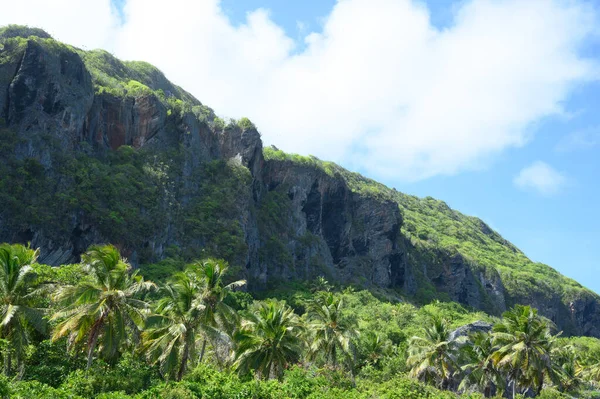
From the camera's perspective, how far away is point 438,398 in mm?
28125

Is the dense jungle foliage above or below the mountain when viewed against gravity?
below

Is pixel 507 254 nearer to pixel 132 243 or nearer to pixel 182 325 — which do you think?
pixel 132 243

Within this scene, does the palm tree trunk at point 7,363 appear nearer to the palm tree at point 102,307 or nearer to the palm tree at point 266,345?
the palm tree at point 102,307

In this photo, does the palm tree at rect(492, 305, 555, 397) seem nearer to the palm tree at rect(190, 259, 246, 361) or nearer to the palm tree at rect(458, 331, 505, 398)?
the palm tree at rect(458, 331, 505, 398)

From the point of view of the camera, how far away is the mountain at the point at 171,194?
6619cm

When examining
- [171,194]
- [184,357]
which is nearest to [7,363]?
[184,357]

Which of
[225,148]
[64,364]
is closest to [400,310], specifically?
[225,148]

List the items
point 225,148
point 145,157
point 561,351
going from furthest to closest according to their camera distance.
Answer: point 225,148, point 145,157, point 561,351

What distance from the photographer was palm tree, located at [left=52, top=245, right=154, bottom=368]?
2355cm

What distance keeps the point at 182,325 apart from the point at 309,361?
1659 cm

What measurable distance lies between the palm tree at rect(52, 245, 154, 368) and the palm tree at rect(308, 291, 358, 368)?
1713 cm

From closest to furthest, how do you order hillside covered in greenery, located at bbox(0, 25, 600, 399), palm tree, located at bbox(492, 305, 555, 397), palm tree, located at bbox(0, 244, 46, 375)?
palm tree, located at bbox(0, 244, 46, 375), hillside covered in greenery, located at bbox(0, 25, 600, 399), palm tree, located at bbox(492, 305, 555, 397)

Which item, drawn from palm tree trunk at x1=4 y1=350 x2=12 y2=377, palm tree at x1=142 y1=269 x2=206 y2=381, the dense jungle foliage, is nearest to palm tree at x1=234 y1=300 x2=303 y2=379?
the dense jungle foliage

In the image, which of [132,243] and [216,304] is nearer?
[216,304]
